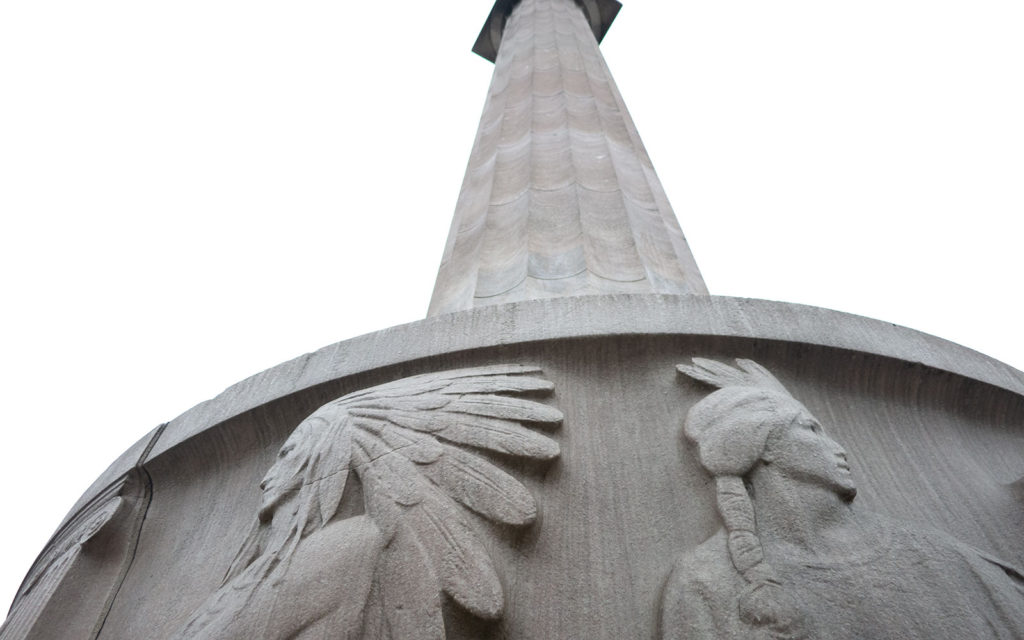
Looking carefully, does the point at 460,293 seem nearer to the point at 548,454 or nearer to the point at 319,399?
the point at 319,399

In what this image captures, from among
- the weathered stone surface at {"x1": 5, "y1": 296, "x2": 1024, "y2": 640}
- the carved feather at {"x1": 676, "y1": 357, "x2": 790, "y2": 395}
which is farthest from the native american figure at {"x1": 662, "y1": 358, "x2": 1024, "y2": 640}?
the carved feather at {"x1": 676, "y1": 357, "x2": 790, "y2": 395}

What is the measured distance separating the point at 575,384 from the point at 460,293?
2.10m

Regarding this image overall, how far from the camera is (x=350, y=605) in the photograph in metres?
2.35

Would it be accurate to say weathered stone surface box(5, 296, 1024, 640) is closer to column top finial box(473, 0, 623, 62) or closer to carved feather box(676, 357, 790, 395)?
carved feather box(676, 357, 790, 395)

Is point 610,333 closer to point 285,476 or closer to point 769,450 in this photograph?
point 769,450

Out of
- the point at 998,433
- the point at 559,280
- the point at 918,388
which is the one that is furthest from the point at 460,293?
the point at 998,433

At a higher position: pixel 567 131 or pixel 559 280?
pixel 567 131

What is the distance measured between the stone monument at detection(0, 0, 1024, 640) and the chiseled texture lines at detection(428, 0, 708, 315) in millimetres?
598

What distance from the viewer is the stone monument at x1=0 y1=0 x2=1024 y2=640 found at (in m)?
2.37

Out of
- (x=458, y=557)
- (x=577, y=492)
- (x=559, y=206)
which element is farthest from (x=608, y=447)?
(x=559, y=206)

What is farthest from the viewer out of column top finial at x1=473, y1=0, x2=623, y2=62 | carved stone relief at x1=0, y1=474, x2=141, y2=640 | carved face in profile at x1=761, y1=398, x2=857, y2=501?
column top finial at x1=473, y1=0, x2=623, y2=62

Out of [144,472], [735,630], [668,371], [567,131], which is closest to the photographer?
[735,630]

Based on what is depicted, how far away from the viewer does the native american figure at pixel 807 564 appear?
2.23 m

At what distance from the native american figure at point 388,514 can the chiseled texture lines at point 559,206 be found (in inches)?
71.6
